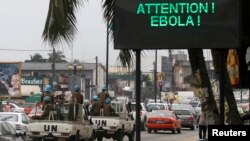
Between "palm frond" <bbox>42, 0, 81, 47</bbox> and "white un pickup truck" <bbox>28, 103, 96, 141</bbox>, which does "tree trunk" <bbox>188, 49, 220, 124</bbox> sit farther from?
"white un pickup truck" <bbox>28, 103, 96, 141</bbox>

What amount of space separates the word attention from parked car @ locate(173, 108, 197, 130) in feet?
127

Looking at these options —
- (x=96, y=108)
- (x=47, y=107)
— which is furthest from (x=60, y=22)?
(x=96, y=108)

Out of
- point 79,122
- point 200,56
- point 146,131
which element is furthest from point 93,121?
point 146,131

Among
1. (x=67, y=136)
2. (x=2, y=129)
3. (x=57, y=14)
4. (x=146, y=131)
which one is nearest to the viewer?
(x=57, y=14)

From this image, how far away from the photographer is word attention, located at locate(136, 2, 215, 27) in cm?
936

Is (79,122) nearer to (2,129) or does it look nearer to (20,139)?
(20,139)

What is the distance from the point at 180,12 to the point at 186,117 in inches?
1554

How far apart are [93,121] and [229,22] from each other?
18093 mm

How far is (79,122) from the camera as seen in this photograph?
77.6 feet

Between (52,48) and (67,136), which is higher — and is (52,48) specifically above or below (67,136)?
above

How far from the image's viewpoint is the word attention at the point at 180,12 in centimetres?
936

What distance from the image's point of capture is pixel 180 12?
9.35 m

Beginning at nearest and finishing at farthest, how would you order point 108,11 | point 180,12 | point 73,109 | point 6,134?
point 180,12
point 108,11
point 6,134
point 73,109

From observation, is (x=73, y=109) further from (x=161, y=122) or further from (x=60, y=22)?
(x=161, y=122)
